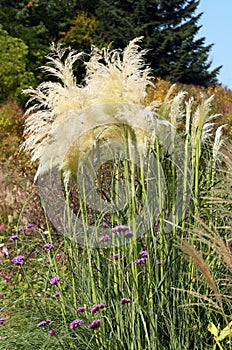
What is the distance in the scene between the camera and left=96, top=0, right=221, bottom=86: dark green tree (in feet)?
85.1

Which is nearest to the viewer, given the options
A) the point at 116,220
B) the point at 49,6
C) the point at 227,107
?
the point at 116,220

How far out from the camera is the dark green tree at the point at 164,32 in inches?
1021

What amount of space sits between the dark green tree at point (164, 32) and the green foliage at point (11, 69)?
592 centimetres

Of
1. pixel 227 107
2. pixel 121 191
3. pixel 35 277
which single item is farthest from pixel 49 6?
pixel 121 191

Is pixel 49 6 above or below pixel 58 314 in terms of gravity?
above

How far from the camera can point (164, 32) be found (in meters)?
26.3

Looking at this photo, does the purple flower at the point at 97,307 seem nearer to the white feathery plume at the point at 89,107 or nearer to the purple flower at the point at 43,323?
the purple flower at the point at 43,323

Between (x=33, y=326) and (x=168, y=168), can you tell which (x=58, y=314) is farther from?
(x=168, y=168)

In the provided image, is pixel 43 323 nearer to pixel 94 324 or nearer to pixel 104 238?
pixel 94 324

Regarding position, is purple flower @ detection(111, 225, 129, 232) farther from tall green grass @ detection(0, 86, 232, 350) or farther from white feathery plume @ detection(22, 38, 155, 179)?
white feathery plume @ detection(22, 38, 155, 179)

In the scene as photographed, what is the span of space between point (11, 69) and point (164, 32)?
Result: 26.6 ft

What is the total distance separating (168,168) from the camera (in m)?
3.28

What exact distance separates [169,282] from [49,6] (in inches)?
1008

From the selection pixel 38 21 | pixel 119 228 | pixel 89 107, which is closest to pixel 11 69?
pixel 38 21
